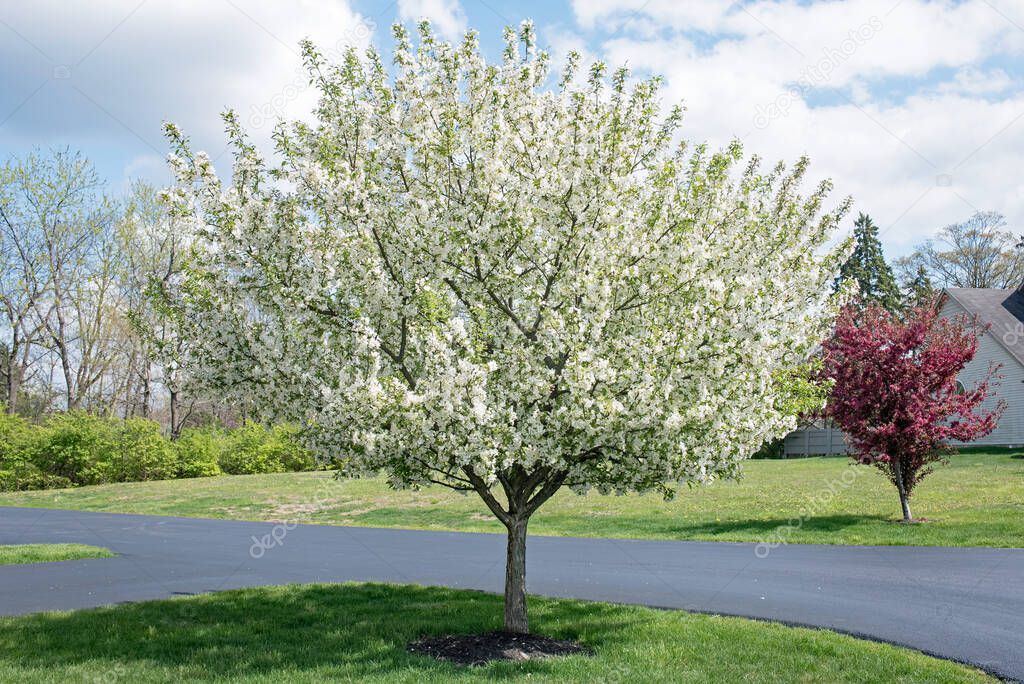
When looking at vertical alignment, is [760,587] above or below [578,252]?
below

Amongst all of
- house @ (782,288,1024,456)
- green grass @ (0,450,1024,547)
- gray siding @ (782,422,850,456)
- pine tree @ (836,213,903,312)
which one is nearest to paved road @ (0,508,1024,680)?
green grass @ (0,450,1024,547)

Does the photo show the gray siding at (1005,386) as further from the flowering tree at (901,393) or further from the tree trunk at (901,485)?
the tree trunk at (901,485)

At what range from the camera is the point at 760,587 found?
1217cm

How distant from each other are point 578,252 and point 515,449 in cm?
224

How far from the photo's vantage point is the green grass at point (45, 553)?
16047 millimetres

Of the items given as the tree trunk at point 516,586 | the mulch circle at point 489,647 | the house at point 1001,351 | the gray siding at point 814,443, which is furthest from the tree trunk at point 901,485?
the gray siding at point 814,443

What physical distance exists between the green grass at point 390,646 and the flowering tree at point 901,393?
34.8 feet

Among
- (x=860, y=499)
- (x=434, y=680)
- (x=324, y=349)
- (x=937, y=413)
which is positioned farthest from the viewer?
(x=860, y=499)

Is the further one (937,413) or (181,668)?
(937,413)

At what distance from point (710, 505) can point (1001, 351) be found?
A: 2009 cm

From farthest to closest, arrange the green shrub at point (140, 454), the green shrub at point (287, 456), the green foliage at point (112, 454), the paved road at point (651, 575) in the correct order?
the green shrub at point (287, 456), the green shrub at point (140, 454), the green foliage at point (112, 454), the paved road at point (651, 575)

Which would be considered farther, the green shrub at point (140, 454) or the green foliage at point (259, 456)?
the green foliage at point (259, 456)

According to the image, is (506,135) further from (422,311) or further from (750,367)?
(750,367)

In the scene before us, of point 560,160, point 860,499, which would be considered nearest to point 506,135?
point 560,160
